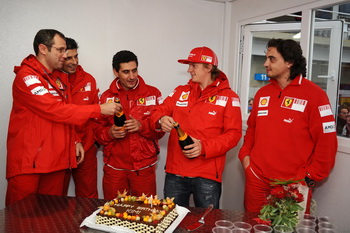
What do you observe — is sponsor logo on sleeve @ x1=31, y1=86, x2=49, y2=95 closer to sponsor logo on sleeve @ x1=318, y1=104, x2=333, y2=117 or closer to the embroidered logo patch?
the embroidered logo patch

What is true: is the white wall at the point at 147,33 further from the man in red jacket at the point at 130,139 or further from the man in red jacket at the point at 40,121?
the man in red jacket at the point at 40,121

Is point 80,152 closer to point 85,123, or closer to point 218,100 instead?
point 85,123

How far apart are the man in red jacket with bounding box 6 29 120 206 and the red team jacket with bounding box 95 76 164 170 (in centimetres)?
43

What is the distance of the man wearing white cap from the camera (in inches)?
96.3

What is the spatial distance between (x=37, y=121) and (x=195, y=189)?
4.35 ft

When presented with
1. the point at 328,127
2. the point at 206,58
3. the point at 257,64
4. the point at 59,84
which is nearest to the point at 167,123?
the point at 206,58

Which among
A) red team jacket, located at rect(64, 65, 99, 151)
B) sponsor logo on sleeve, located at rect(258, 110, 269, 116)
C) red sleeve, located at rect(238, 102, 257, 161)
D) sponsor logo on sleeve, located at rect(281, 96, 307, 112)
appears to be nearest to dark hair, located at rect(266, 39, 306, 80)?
sponsor logo on sleeve, located at rect(281, 96, 307, 112)

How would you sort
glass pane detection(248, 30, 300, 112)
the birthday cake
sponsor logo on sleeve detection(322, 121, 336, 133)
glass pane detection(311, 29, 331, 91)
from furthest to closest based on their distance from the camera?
glass pane detection(248, 30, 300, 112) → glass pane detection(311, 29, 331, 91) → sponsor logo on sleeve detection(322, 121, 336, 133) → the birthday cake

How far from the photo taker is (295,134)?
2.27 meters

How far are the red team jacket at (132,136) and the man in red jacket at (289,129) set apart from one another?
91 cm

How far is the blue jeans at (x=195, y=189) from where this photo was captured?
8.07 ft

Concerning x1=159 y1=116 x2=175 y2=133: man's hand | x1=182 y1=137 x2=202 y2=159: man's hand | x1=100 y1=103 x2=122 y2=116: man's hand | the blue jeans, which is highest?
x1=100 y1=103 x2=122 y2=116: man's hand

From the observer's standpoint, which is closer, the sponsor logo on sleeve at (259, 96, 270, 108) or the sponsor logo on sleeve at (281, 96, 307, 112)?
the sponsor logo on sleeve at (281, 96, 307, 112)

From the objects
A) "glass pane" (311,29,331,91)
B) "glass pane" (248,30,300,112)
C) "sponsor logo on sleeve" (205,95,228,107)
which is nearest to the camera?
"sponsor logo on sleeve" (205,95,228,107)
